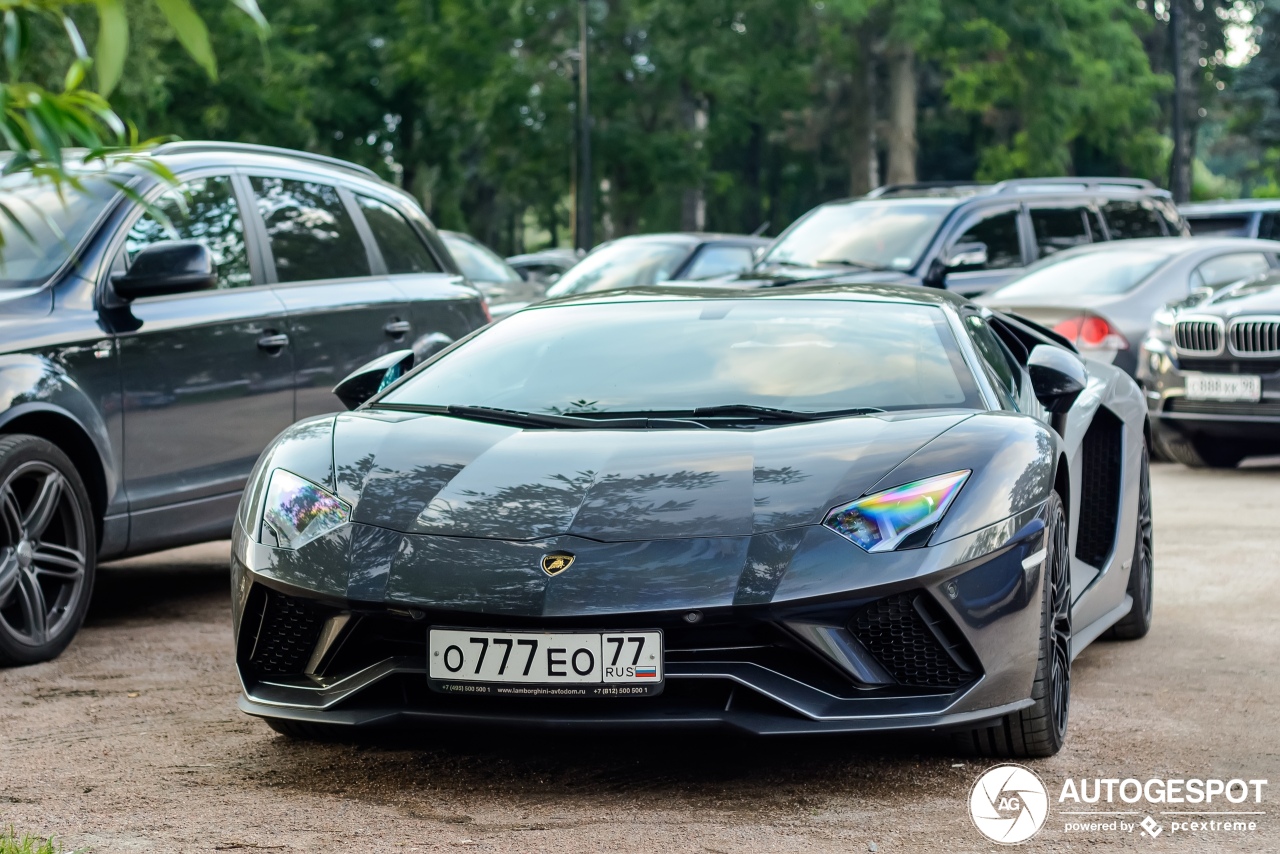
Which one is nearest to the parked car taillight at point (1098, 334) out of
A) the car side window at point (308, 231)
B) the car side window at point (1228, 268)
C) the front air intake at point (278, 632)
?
the car side window at point (1228, 268)

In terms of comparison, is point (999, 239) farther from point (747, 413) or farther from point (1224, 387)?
point (747, 413)

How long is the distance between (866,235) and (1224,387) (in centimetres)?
325

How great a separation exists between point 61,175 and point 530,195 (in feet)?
148

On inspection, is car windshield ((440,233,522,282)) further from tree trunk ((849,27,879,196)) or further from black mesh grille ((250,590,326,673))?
tree trunk ((849,27,879,196))

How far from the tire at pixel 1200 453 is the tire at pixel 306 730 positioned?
28.2 feet

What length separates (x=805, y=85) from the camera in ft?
141

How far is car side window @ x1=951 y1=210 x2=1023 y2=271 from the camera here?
45.0 feet

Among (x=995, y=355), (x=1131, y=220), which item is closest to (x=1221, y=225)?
(x=1131, y=220)

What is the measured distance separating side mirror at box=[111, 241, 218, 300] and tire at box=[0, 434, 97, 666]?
68 centimetres

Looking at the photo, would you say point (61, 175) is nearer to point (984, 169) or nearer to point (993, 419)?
point (993, 419)

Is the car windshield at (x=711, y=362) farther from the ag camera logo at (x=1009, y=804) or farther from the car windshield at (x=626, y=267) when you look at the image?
the car windshield at (x=626, y=267)

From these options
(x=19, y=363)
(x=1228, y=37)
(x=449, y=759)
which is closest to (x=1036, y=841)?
(x=449, y=759)

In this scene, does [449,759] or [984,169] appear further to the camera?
[984,169]

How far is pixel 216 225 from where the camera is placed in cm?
707
